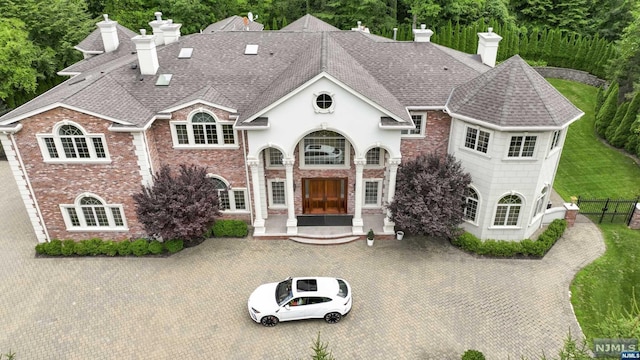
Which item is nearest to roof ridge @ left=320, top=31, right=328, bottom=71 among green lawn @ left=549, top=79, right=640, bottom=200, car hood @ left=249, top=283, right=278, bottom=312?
car hood @ left=249, top=283, right=278, bottom=312

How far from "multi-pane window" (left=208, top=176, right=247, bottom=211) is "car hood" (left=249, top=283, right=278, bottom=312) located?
22.7 feet

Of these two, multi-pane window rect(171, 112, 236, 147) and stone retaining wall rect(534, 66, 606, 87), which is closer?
multi-pane window rect(171, 112, 236, 147)

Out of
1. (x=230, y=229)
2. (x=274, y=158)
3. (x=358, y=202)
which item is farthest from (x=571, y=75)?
(x=230, y=229)

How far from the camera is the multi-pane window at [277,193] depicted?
25.0 m

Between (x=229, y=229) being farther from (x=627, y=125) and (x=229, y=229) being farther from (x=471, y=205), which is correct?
(x=627, y=125)

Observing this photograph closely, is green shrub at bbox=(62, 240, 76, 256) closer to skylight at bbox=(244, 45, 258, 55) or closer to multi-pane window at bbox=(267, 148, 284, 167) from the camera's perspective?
multi-pane window at bbox=(267, 148, 284, 167)

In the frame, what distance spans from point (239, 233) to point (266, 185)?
3.21 metres

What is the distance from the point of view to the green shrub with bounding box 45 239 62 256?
22812 mm

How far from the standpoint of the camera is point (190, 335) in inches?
715

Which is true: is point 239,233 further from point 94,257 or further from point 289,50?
point 289,50

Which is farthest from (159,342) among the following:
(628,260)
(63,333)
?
(628,260)

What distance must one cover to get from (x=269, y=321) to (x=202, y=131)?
10.8 m

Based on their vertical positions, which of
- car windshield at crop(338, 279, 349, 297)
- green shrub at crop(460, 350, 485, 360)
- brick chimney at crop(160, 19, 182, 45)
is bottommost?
green shrub at crop(460, 350, 485, 360)

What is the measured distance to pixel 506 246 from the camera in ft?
74.3
